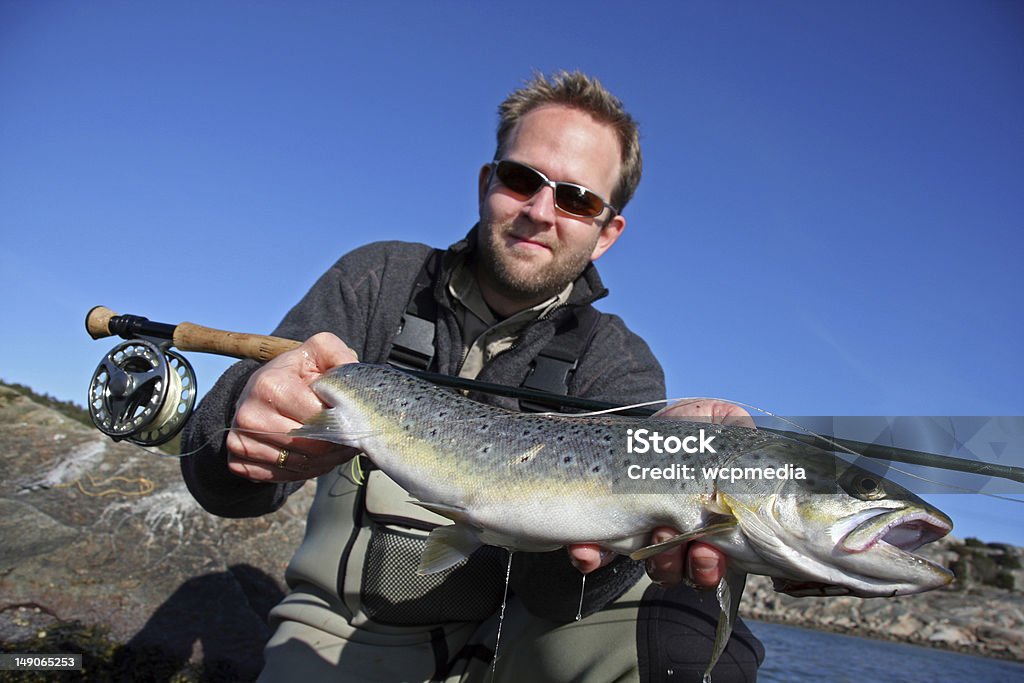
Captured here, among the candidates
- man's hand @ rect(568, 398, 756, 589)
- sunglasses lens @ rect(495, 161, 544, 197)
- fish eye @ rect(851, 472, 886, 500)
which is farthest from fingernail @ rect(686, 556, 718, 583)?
sunglasses lens @ rect(495, 161, 544, 197)

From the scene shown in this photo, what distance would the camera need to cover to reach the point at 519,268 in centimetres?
438

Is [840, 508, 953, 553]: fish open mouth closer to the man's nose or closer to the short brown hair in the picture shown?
the man's nose

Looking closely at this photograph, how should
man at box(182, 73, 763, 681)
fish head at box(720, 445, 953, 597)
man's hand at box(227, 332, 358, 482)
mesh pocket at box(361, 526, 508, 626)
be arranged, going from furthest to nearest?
mesh pocket at box(361, 526, 508, 626) < man at box(182, 73, 763, 681) < man's hand at box(227, 332, 358, 482) < fish head at box(720, 445, 953, 597)

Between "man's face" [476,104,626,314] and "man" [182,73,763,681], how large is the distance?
13mm

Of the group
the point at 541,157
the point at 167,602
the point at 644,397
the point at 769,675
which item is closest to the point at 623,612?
the point at 644,397

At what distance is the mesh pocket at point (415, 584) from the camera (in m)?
3.77

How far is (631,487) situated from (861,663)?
1333 cm

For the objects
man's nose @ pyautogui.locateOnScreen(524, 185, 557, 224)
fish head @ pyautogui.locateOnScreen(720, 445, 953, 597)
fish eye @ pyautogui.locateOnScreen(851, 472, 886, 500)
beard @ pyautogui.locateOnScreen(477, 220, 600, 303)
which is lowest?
fish head @ pyautogui.locateOnScreen(720, 445, 953, 597)

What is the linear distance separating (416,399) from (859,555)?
1816mm

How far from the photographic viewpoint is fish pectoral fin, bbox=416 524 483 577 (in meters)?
2.87

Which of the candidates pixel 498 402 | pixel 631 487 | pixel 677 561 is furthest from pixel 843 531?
pixel 498 402

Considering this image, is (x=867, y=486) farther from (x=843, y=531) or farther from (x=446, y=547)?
(x=446, y=547)

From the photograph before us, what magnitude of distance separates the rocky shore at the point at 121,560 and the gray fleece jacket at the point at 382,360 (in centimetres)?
154

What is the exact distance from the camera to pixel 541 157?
4629 millimetres
